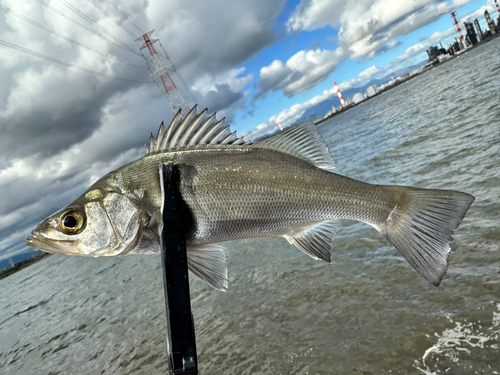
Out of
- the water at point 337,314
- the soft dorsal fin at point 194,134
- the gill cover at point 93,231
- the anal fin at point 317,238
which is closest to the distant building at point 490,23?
the water at point 337,314

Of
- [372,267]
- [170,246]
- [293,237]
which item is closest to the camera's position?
[170,246]

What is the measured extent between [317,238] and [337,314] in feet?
11.5

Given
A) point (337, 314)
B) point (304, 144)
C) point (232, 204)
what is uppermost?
point (304, 144)

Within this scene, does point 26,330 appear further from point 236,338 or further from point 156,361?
point 236,338

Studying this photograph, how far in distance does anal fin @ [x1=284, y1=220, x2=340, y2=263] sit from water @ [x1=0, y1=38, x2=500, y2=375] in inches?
99.5

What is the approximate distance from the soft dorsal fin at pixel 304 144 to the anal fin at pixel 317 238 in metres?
0.39

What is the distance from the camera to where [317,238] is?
6.56ft

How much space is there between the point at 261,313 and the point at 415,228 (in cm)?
486

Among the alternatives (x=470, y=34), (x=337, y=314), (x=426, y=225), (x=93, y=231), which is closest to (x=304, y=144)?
(x=426, y=225)

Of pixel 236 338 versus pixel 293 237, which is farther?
pixel 236 338

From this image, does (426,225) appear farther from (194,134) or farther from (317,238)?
(194,134)

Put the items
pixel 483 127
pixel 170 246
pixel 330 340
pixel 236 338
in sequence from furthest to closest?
pixel 483 127, pixel 236 338, pixel 330 340, pixel 170 246

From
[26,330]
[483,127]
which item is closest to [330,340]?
[483,127]

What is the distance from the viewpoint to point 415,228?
1758 millimetres
